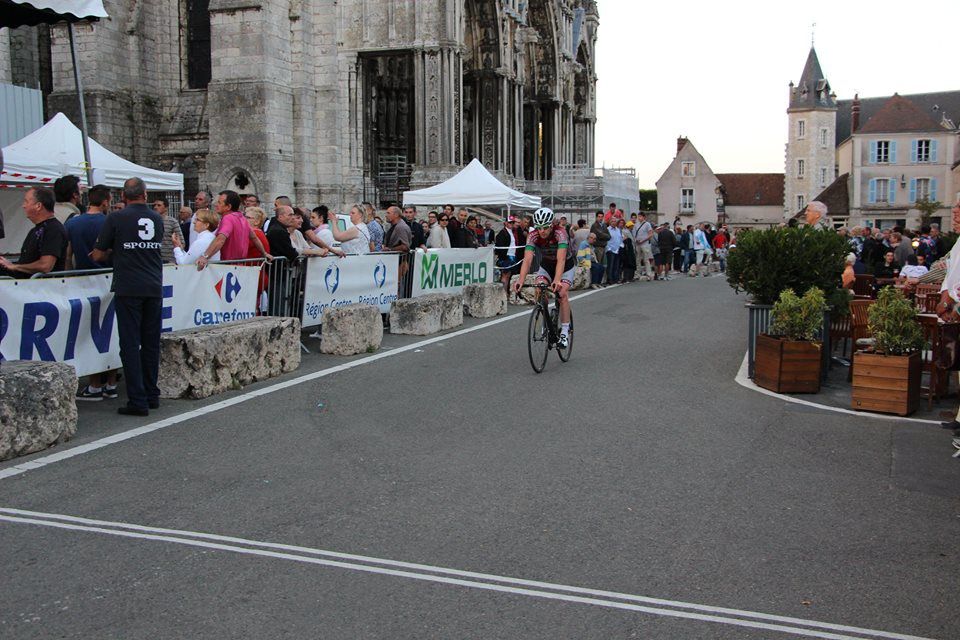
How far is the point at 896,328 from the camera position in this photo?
852 cm

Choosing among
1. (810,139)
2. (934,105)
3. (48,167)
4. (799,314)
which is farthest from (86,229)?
(810,139)

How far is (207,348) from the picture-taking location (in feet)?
28.3

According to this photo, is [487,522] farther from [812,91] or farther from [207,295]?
[812,91]

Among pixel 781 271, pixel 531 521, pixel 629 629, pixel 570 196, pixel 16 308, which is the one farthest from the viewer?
pixel 570 196

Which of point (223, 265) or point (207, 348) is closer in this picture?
point (207, 348)

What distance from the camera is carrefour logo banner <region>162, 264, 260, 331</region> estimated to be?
955cm

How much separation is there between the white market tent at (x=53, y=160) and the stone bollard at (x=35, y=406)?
8.30 metres

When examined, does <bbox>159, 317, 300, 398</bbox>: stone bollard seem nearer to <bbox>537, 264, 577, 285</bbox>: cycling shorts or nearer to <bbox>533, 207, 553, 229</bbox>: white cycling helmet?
<bbox>537, 264, 577, 285</bbox>: cycling shorts

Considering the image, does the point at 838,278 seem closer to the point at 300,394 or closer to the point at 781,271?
the point at 781,271

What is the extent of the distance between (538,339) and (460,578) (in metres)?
6.12

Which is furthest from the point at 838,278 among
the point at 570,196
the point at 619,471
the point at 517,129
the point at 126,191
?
the point at 517,129

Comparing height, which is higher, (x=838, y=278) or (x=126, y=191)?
(x=126, y=191)

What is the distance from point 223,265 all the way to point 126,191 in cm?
276

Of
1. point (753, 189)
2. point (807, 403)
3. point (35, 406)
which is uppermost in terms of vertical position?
point (753, 189)
